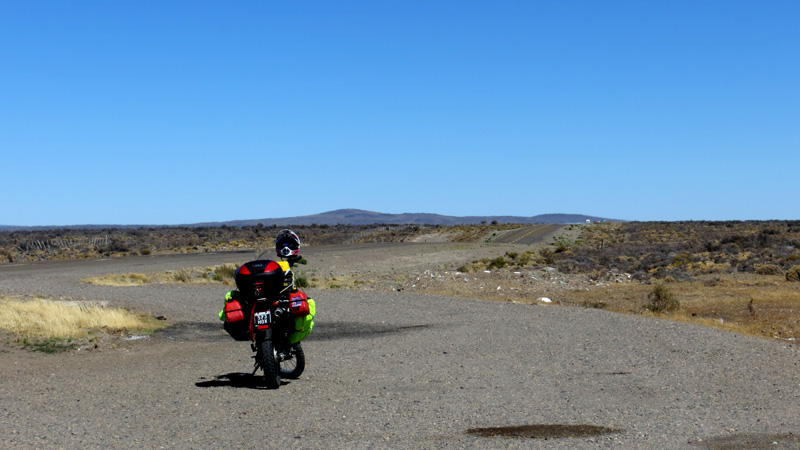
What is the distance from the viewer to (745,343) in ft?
42.2

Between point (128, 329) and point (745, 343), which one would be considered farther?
point (128, 329)

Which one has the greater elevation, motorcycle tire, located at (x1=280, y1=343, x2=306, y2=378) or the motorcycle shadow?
motorcycle tire, located at (x1=280, y1=343, x2=306, y2=378)

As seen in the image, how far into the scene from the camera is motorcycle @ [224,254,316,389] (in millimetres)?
9180

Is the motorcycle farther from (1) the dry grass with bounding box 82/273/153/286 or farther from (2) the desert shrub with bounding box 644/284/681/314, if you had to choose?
(1) the dry grass with bounding box 82/273/153/286

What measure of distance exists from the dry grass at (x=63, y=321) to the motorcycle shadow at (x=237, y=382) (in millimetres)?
4689

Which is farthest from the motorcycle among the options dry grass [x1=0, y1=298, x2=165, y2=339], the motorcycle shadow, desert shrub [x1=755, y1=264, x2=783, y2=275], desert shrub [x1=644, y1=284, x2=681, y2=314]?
desert shrub [x1=755, y1=264, x2=783, y2=275]

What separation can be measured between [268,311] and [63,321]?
735cm

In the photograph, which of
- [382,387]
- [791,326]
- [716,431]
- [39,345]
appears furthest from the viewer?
[791,326]

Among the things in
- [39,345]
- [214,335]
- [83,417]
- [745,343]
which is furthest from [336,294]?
[83,417]

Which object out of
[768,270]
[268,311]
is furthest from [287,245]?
[768,270]

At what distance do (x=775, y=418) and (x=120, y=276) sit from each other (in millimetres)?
25447

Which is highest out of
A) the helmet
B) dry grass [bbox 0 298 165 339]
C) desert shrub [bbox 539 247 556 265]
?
the helmet

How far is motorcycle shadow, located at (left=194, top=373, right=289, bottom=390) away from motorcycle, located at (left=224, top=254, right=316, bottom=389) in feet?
0.64

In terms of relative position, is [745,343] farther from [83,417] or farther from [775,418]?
[83,417]
